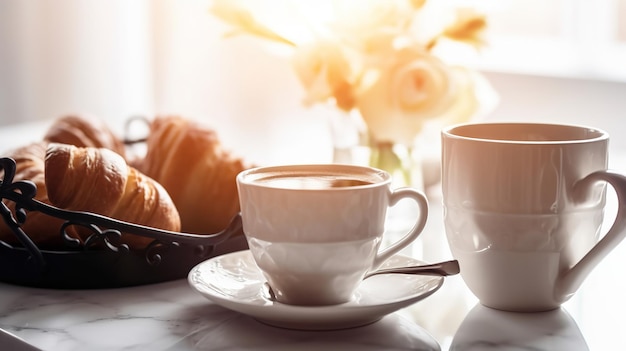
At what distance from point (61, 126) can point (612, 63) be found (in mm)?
1257

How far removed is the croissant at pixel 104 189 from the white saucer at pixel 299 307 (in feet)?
0.26

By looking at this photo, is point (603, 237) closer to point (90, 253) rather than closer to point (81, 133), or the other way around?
point (90, 253)

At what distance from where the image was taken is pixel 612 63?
182 centimetres

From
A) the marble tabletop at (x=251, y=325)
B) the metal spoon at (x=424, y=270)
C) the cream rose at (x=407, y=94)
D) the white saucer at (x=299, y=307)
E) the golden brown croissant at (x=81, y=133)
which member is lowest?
the marble tabletop at (x=251, y=325)


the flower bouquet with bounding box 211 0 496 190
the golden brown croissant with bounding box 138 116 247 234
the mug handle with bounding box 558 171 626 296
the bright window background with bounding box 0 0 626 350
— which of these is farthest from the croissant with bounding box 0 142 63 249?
the bright window background with bounding box 0 0 626 350

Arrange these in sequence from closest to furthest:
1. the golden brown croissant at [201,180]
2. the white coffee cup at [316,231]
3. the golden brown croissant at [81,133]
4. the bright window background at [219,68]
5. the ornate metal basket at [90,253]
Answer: the white coffee cup at [316,231] → the ornate metal basket at [90,253] → the golden brown croissant at [201,180] → the golden brown croissant at [81,133] → the bright window background at [219,68]

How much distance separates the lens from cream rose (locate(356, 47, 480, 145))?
37.3 inches

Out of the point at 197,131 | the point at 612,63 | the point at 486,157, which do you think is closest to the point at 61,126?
the point at 197,131

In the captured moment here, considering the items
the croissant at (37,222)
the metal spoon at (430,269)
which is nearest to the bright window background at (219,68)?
the croissant at (37,222)

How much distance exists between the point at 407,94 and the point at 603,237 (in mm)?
360

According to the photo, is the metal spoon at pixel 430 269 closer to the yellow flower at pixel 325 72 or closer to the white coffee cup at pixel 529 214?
the white coffee cup at pixel 529 214

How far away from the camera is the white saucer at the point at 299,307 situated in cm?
62

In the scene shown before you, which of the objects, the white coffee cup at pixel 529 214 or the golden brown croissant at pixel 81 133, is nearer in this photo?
the white coffee cup at pixel 529 214

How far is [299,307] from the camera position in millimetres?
623
